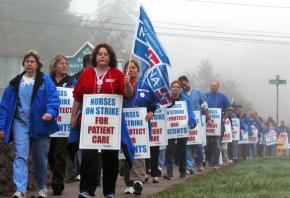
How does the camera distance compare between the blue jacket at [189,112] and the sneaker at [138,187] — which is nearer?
the sneaker at [138,187]

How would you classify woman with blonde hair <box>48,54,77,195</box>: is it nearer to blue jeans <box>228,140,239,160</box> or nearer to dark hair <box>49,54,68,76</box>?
dark hair <box>49,54,68,76</box>

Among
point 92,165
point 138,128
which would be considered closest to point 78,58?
point 138,128

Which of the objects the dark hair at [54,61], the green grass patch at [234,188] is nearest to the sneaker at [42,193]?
the green grass patch at [234,188]

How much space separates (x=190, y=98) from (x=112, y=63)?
606cm

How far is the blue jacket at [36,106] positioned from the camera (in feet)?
25.9

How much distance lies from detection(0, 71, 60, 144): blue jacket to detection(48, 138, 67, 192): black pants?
0.99 meters

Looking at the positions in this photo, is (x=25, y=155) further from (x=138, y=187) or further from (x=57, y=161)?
(x=138, y=187)

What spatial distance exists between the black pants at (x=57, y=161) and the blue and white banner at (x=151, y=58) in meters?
1.55

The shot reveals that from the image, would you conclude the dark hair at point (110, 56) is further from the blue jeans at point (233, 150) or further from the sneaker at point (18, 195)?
the blue jeans at point (233, 150)

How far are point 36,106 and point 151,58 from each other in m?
2.10

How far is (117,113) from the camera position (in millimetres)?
7488

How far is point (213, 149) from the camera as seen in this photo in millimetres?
15594

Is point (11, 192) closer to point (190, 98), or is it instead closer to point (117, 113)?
point (117, 113)

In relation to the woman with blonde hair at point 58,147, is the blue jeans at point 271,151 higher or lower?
lower
